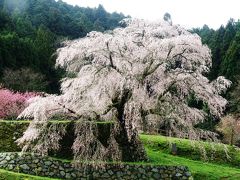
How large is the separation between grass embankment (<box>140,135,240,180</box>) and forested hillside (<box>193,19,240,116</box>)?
23596 mm

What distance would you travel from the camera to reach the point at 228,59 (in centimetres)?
6347

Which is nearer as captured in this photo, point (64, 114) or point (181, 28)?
point (64, 114)

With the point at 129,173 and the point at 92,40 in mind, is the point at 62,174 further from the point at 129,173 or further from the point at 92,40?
the point at 92,40

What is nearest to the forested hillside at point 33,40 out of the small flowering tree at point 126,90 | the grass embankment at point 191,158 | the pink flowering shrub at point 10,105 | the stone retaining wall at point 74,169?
the pink flowering shrub at point 10,105

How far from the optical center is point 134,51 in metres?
20.2

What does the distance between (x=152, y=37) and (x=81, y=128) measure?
5.63 metres

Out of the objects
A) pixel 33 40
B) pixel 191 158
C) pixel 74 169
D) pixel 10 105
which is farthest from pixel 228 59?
pixel 74 169

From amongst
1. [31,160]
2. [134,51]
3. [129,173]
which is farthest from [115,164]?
[134,51]

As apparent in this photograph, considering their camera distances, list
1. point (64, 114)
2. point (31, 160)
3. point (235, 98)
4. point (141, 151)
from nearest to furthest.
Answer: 1. point (31, 160)
2. point (64, 114)
3. point (141, 151)
4. point (235, 98)

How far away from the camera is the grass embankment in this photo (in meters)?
22.7

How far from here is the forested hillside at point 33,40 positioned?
5384 centimetres

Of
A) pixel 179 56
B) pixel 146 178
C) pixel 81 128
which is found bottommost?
pixel 146 178

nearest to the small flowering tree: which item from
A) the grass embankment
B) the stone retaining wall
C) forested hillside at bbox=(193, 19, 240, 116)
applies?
the stone retaining wall

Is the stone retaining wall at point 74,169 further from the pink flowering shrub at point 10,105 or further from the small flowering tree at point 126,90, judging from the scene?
the pink flowering shrub at point 10,105
